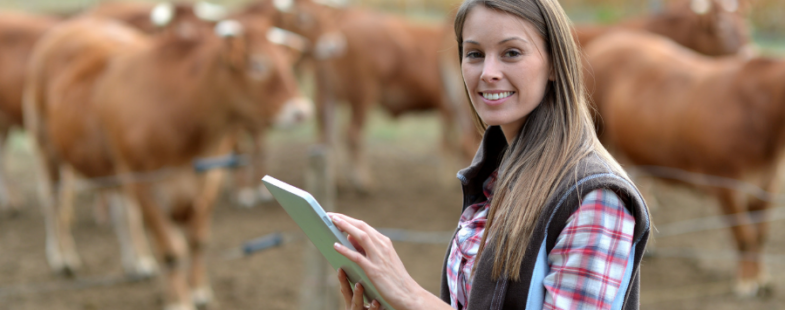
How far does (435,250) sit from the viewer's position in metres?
5.19

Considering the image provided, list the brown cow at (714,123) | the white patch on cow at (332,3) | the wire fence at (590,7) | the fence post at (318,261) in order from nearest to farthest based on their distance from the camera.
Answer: the fence post at (318,261), the brown cow at (714,123), the white patch on cow at (332,3), the wire fence at (590,7)

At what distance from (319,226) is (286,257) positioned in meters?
4.02

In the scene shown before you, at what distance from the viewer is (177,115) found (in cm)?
395

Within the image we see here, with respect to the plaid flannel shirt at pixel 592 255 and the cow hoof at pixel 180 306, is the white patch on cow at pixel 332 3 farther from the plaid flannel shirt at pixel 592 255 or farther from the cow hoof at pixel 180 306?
the plaid flannel shirt at pixel 592 255

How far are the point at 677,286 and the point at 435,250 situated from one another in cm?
179

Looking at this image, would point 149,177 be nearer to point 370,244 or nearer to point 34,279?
point 34,279

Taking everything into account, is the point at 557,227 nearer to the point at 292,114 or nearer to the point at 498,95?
the point at 498,95

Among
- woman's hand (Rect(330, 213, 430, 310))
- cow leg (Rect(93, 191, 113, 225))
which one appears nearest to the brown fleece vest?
woman's hand (Rect(330, 213, 430, 310))

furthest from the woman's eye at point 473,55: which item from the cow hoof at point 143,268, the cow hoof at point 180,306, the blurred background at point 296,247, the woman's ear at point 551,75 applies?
the cow hoof at point 143,268

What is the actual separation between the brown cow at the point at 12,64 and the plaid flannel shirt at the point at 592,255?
19.6ft

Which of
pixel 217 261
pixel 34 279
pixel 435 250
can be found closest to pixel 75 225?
pixel 34 279

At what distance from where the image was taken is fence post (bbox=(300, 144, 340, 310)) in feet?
11.4

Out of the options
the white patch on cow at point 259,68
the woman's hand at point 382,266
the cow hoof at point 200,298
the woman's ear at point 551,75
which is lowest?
the cow hoof at point 200,298

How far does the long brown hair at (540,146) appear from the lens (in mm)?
1075
